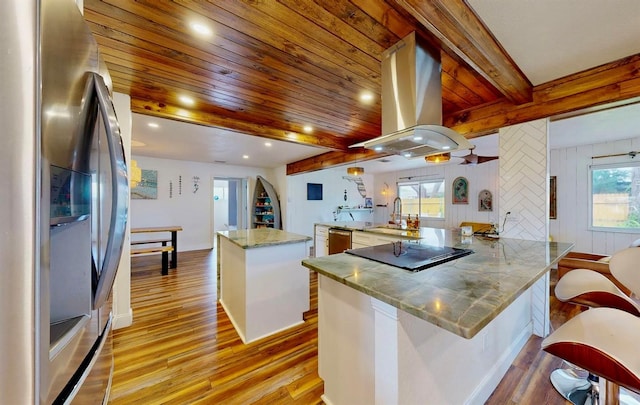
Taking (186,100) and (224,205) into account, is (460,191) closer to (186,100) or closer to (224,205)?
(186,100)

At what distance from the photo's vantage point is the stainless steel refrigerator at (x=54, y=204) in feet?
1.38

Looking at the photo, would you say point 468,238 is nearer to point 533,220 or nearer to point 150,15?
point 533,220

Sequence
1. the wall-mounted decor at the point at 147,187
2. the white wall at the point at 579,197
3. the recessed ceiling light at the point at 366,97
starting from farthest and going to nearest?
1. the wall-mounted decor at the point at 147,187
2. the white wall at the point at 579,197
3. the recessed ceiling light at the point at 366,97

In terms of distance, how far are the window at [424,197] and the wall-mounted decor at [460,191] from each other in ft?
1.13

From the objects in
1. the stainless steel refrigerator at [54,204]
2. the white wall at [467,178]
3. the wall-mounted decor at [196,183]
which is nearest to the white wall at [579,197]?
the white wall at [467,178]

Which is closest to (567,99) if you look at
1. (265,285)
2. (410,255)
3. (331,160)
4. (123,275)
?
(410,255)

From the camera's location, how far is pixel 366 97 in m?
2.51

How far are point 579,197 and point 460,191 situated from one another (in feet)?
7.02

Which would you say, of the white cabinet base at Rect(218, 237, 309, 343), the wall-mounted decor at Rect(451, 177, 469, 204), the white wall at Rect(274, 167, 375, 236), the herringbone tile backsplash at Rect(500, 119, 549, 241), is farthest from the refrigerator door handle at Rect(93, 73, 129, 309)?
the wall-mounted decor at Rect(451, 177, 469, 204)

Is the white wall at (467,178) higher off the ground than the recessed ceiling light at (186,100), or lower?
lower

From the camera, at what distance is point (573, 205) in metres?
4.32

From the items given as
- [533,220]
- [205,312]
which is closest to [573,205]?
[533,220]

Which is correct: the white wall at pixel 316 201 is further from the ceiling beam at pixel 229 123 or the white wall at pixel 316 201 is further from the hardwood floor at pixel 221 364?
the hardwood floor at pixel 221 364

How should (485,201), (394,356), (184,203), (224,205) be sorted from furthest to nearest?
(224,205)
(184,203)
(485,201)
(394,356)
